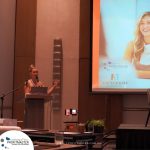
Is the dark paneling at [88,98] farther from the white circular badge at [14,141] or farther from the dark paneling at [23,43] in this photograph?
the white circular badge at [14,141]

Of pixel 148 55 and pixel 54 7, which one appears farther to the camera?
pixel 54 7

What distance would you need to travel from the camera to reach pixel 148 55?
288 inches

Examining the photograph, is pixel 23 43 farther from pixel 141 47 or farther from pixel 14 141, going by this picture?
pixel 14 141

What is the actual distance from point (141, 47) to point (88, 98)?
147cm

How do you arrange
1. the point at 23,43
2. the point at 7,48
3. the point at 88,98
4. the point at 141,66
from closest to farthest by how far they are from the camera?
the point at 141,66
the point at 88,98
the point at 7,48
the point at 23,43

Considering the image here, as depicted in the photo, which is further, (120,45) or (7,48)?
(7,48)

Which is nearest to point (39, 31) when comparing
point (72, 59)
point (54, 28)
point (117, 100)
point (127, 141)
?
point (54, 28)

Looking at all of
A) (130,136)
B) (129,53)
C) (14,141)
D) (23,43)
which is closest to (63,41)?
(23,43)

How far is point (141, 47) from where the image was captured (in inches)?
289

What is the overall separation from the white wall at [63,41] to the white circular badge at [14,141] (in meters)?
6.35

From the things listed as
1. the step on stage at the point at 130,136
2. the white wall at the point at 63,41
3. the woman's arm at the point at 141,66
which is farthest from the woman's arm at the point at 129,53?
the step on stage at the point at 130,136

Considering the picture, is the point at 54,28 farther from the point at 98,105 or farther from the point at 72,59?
the point at 98,105

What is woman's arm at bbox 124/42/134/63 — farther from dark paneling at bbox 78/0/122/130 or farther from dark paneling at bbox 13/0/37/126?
dark paneling at bbox 13/0/37/126

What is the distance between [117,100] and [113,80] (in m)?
0.44
